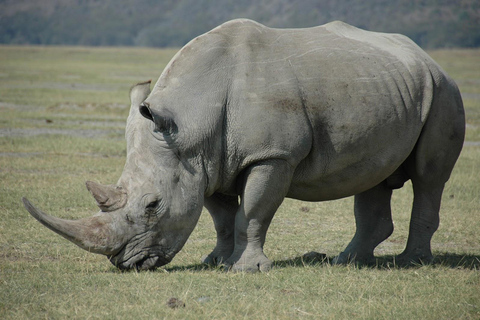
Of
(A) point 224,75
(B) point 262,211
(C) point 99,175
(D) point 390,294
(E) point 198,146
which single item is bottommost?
(C) point 99,175

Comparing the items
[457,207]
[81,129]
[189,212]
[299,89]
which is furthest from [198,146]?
[81,129]

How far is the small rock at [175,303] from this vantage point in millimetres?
5638

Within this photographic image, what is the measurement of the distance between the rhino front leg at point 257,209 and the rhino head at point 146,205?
443mm

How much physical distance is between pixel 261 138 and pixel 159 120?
904mm

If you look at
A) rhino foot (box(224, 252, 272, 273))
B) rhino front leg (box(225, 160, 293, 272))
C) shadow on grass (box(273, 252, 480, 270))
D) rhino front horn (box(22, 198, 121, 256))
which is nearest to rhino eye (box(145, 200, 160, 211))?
rhino front horn (box(22, 198, 121, 256))

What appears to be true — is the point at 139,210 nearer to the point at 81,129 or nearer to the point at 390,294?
the point at 390,294

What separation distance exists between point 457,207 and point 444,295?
15.4 feet

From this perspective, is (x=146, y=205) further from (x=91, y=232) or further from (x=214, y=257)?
(x=214, y=257)

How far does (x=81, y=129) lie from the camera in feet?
60.6

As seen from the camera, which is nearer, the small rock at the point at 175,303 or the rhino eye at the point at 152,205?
the small rock at the point at 175,303

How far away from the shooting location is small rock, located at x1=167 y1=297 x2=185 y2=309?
5638mm

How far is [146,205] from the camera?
21.0 feet

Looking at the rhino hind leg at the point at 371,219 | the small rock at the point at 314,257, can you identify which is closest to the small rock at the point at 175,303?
the small rock at the point at 314,257

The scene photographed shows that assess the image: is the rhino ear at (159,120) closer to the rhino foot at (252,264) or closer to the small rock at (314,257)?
the rhino foot at (252,264)
